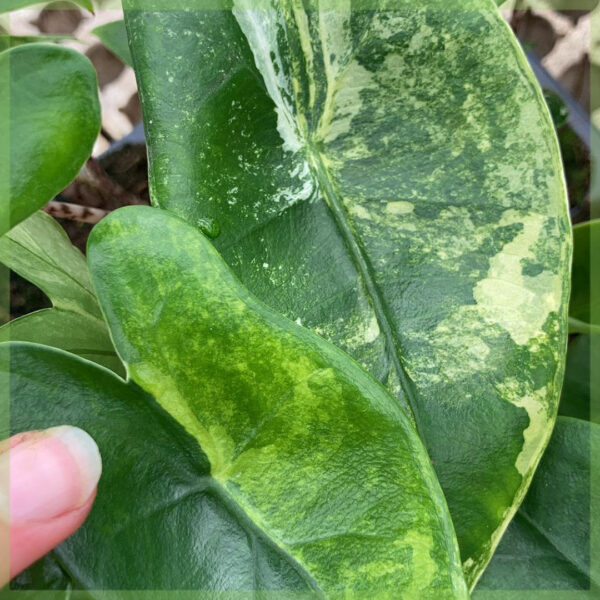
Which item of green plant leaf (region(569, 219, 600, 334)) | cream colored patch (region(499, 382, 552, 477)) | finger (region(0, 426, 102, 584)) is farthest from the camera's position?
green plant leaf (region(569, 219, 600, 334))

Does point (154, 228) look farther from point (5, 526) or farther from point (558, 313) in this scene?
point (558, 313)

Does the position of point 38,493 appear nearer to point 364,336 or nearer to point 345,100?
point 364,336

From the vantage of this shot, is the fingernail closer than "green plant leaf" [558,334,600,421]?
Yes

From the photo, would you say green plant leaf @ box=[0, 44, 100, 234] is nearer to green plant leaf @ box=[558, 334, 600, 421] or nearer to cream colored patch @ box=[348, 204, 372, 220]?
cream colored patch @ box=[348, 204, 372, 220]

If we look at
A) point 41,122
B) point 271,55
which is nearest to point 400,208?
point 271,55

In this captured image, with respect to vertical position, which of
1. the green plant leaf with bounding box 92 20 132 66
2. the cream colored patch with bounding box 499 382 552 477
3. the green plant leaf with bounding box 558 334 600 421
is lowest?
the green plant leaf with bounding box 558 334 600 421

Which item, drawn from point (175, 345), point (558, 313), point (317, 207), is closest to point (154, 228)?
point (175, 345)

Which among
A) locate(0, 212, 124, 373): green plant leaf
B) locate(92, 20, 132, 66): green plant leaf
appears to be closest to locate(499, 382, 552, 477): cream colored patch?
locate(0, 212, 124, 373): green plant leaf
